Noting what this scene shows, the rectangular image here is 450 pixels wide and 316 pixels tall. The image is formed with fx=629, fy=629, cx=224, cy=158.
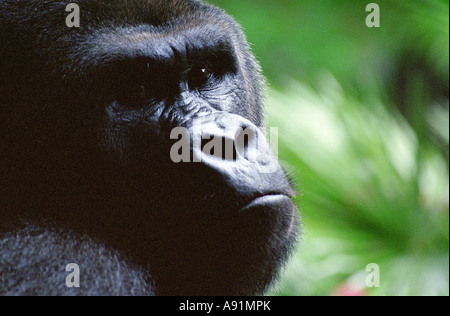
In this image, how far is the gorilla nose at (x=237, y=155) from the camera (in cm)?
120

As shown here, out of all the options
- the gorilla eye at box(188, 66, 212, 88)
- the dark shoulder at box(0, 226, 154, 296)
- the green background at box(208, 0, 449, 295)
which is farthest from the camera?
the green background at box(208, 0, 449, 295)

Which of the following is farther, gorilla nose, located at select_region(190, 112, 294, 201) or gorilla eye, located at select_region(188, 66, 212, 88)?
gorilla eye, located at select_region(188, 66, 212, 88)

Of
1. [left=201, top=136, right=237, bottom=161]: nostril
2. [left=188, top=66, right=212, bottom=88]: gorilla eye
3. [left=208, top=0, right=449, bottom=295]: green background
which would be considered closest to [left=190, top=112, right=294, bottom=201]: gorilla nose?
[left=201, top=136, right=237, bottom=161]: nostril

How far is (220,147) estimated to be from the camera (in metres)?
1.23

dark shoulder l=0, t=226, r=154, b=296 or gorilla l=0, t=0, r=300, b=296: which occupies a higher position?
gorilla l=0, t=0, r=300, b=296

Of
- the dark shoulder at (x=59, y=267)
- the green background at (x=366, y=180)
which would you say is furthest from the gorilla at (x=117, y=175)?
the green background at (x=366, y=180)

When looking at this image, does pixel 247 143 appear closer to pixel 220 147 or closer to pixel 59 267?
pixel 220 147

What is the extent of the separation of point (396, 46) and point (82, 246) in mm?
3700

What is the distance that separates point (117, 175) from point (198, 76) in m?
0.33

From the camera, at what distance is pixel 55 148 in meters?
1.29

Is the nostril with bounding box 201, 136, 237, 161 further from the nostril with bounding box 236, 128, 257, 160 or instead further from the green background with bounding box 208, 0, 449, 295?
the green background with bounding box 208, 0, 449, 295

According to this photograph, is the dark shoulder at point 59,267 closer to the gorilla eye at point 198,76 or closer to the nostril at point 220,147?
the nostril at point 220,147

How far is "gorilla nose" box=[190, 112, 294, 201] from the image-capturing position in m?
1.20
